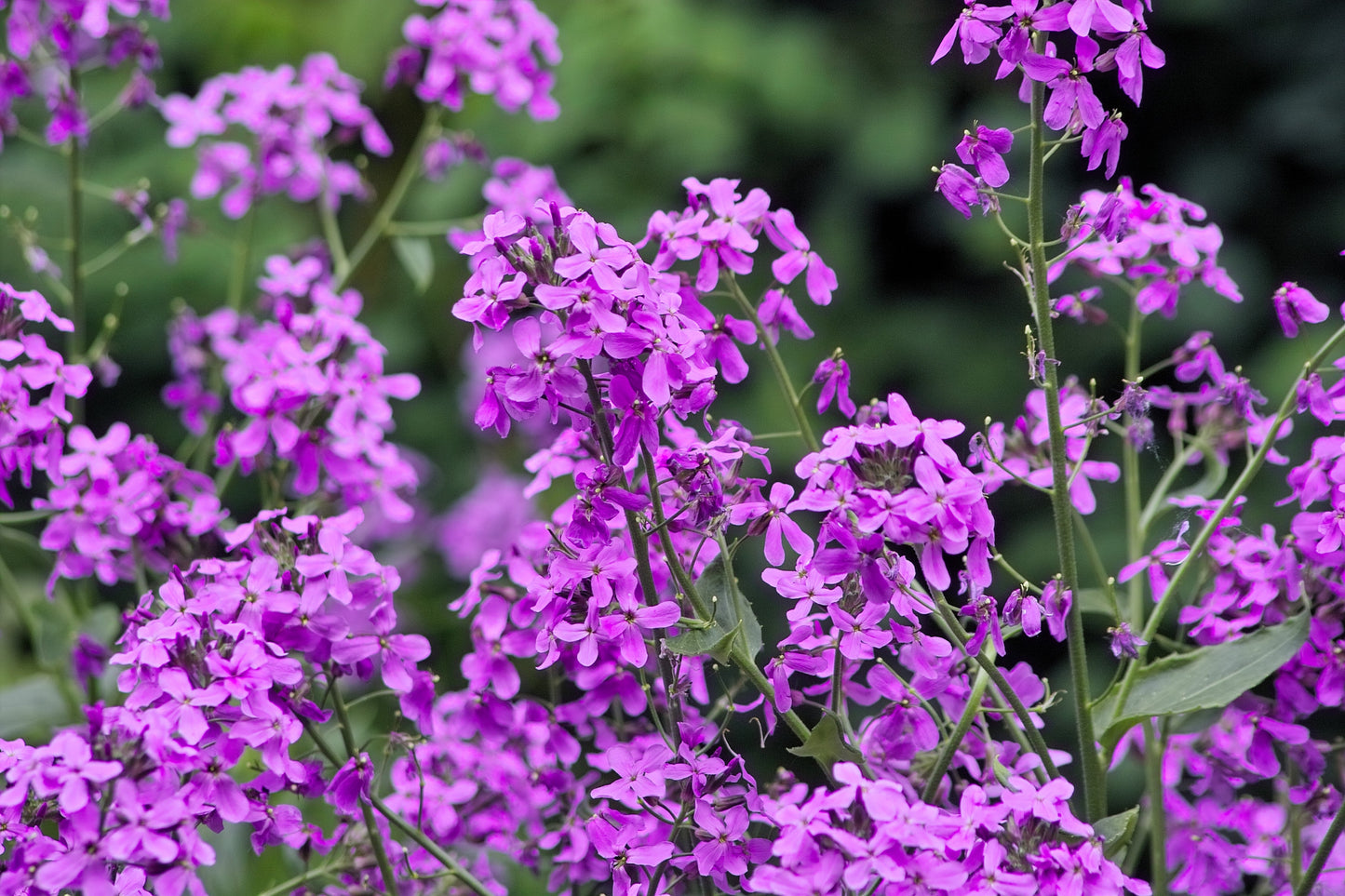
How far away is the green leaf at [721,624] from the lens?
2.35 ft

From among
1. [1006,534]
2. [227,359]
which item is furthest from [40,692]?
[1006,534]

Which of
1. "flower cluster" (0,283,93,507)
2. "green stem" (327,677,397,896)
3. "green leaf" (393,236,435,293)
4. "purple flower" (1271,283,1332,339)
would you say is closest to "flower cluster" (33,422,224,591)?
"flower cluster" (0,283,93,507)

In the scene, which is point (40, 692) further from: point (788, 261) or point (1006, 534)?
point (1006, 534)

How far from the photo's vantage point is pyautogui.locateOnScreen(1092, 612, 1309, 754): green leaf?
2.55ft

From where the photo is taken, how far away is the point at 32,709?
46.1 inches

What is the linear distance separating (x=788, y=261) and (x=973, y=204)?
0.15 metres

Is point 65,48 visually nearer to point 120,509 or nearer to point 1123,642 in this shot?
point 120,509

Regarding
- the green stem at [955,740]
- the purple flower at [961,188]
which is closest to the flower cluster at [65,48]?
the purple flower at [961,188]

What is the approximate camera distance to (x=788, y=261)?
89 cm

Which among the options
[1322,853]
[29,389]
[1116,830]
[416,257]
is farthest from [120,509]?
[1322,853]

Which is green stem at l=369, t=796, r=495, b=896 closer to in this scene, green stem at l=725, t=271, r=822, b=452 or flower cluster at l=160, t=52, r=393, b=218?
green stem at l=725, t=271, r=822, b=452

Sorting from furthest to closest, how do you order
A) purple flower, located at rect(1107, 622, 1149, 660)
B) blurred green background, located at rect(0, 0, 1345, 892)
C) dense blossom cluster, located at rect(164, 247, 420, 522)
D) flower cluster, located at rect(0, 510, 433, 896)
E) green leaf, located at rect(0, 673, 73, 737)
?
blurred green background, located at rect(0, 0, 1345, 892) → green leaf, located at rect(0, 673, 73, 737) → dense blossom cluster, located at rect(164, 247, 420, 522) → purple flower, located at rect(1107, 622, 1149, 660) → flower cluster, located at rect(0, 510, 433, 896)

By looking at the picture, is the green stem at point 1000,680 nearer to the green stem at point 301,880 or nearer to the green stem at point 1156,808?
the green stem at point 1156,808

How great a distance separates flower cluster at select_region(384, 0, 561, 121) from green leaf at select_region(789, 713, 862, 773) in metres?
0.78
